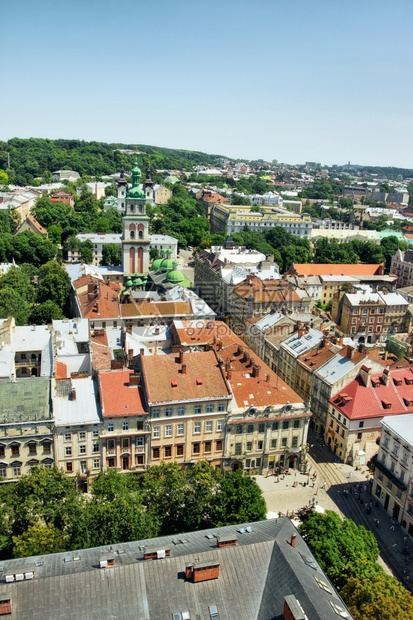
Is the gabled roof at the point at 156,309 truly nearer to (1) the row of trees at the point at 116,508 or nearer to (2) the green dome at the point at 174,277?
(2) the green dome at the point at 174,277

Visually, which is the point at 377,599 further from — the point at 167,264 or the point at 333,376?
the point at 167,264

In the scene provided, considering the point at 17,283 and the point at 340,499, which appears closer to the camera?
the point at 340,499

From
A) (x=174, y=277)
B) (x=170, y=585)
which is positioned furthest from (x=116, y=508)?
(x=174, y=277)

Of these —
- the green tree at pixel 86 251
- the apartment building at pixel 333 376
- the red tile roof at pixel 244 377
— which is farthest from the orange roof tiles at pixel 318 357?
the green tree at pixel 86 251

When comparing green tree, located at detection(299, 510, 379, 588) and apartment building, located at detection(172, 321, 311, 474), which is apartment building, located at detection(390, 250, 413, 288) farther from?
green tree, located at detection(299, 510, 379, 588)

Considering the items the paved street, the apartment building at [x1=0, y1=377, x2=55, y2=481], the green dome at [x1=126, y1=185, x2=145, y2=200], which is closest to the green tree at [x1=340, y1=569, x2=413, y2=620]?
the paved street

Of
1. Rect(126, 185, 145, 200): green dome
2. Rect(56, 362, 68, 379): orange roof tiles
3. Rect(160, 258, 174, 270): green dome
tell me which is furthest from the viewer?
Rect(160, 258, 174, 270): green dome
